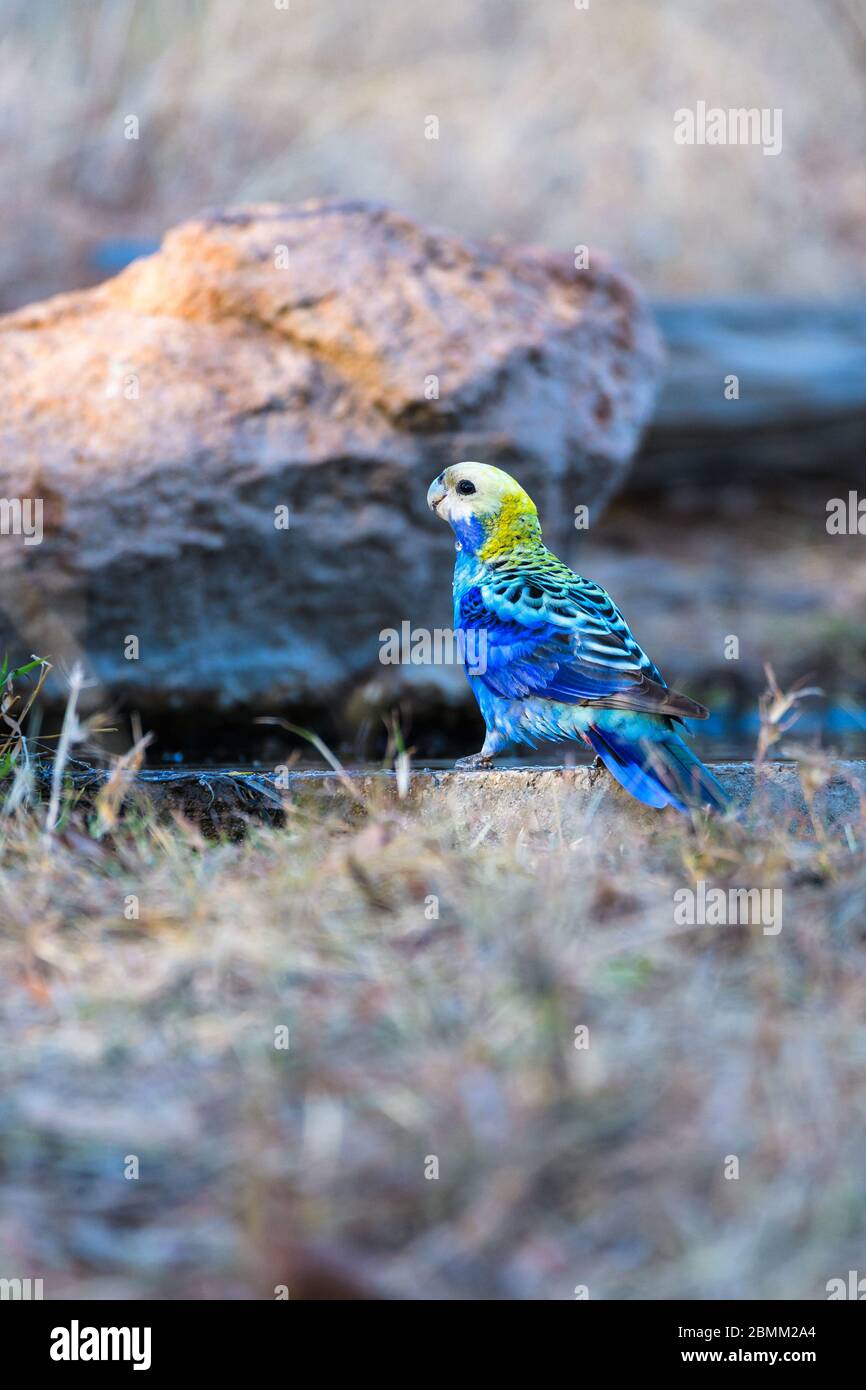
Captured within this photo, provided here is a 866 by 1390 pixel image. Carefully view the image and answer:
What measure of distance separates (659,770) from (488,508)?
867 millimetres

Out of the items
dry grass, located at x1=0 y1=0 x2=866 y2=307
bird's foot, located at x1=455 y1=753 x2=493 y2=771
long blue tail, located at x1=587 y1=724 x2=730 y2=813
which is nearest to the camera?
long blue tail, located at x1=587 y1=724 x2=730 y2=813

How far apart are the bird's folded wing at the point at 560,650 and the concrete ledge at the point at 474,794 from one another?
0.22 meters

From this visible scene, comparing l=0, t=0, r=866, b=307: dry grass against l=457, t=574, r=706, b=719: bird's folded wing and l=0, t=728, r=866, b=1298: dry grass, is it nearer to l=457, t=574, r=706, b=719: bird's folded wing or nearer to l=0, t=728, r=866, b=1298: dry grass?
l=457, t=574, r=706, b=719: bird's folded wing

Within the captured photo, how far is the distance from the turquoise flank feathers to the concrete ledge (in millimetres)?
130

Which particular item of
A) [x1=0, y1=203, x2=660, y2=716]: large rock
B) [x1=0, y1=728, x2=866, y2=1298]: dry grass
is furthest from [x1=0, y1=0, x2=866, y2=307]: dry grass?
[x1=0, y1=728, x2=866, y2=1298]: dry grass

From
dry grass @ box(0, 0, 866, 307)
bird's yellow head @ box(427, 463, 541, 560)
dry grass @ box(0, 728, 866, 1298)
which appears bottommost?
dry grass @ box(0, 728, 866, 1298)

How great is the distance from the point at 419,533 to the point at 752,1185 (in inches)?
113

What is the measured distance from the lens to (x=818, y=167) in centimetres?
1063

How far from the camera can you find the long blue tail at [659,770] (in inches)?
117

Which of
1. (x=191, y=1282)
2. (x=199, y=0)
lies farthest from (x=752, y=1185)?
(x=199, y=0)

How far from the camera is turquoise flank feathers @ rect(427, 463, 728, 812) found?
304 centimetres

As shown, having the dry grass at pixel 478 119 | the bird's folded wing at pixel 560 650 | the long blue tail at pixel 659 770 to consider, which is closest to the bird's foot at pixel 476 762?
the bird's folded wing at pixel 560 650

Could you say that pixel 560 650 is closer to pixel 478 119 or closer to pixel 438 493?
pixel 438 493

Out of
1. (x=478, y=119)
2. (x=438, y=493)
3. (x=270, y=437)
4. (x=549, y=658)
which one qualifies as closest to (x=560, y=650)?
(x=549, y=658)
